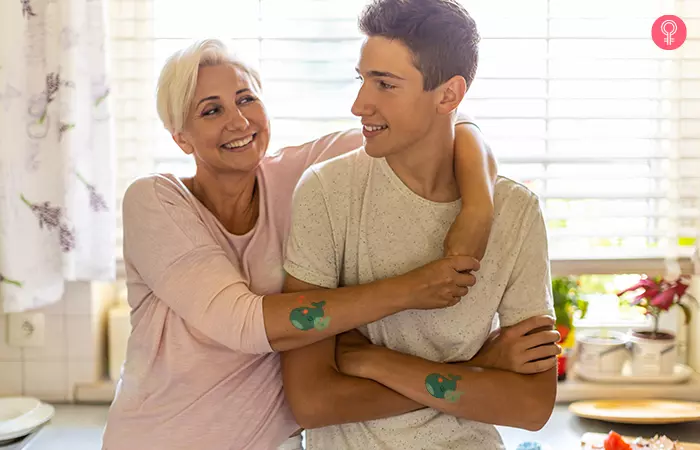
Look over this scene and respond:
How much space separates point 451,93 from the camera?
144cm

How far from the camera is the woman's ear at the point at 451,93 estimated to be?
143 centimetres

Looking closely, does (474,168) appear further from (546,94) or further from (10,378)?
(10,378)

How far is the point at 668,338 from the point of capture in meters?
2.40

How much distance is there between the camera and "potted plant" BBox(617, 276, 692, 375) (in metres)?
2.37

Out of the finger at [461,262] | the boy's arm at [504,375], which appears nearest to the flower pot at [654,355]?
the boy's arm at [504,375]

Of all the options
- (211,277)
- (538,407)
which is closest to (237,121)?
(211,277)

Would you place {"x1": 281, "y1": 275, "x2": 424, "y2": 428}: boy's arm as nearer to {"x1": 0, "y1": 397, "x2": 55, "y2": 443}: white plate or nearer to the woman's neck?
the woman's neck

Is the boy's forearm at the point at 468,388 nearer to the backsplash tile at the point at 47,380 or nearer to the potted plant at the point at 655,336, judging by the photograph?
the potted plant at the point at 655,336

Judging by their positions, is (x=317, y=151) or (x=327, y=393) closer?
(x=327, y=393)

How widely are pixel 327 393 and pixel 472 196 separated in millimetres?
395

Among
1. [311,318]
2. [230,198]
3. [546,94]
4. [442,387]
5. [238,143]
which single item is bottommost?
[442,387]

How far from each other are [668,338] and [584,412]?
37cm

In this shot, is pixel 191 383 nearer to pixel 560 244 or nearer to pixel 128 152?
pixel 128 152

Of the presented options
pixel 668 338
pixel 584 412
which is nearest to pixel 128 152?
pixel 584 412
